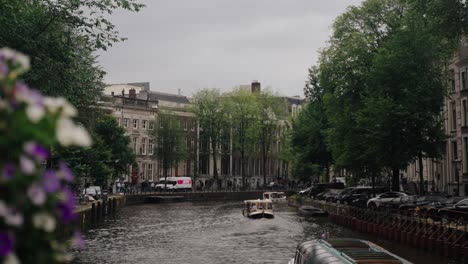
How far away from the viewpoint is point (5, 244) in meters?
2.42

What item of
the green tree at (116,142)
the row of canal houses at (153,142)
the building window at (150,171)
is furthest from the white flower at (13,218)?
the building window at (150,171)

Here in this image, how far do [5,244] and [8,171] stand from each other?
30cm

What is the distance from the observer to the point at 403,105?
143 feet

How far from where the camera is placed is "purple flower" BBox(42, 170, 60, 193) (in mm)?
2570

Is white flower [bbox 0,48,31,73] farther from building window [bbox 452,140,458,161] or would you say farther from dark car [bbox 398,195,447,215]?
building window [bbox 452,140,458,161]

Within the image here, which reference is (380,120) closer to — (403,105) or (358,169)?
(403,105)

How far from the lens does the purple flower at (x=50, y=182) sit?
8.43 feet

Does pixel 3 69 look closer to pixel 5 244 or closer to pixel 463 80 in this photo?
pixel 5 244

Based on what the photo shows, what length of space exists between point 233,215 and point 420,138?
22069 millimetres

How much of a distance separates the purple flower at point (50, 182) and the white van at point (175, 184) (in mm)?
93946

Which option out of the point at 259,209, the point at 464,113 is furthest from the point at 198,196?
the point at 464,113

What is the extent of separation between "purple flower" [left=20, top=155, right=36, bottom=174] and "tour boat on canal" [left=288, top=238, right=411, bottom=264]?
11.6 metres

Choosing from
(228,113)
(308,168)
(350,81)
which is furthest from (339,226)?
(228,113)

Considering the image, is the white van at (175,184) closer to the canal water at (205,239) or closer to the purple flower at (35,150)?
the canal water at (205,239)
